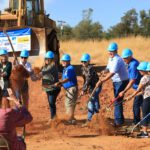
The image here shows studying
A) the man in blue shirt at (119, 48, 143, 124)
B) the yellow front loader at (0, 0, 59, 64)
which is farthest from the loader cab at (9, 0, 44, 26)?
the man in blue shirt at (119, 48, 143, 124)

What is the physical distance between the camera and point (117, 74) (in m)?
10.7

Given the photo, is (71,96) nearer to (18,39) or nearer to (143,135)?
(143,135)

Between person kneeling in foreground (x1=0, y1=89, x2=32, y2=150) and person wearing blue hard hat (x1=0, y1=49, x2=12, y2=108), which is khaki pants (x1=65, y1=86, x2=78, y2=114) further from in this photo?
person kneeling in foreground (x1=0, y1=89, x2=32, y2=150)

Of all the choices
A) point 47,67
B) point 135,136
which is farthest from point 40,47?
point 135,136

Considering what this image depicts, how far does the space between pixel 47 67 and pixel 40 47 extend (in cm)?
991

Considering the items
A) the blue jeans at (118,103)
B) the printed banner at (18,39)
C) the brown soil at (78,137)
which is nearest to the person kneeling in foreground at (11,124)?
the brown soil at (78,137)

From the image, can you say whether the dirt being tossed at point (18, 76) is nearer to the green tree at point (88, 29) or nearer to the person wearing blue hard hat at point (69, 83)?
the person wearing blue hard hat at point (69, 83)

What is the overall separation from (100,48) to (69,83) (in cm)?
2468

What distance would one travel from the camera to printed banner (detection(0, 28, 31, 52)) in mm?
20969

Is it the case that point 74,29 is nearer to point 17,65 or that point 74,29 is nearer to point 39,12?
point 39,12

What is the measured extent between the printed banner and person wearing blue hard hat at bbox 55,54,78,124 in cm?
958

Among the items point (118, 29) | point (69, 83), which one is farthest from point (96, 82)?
point (118, 29)

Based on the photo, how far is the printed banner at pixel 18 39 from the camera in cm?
2097

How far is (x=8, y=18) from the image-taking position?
22578 mm
